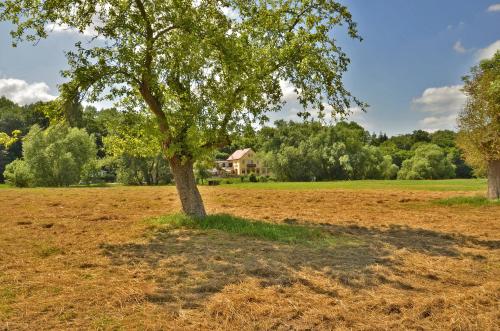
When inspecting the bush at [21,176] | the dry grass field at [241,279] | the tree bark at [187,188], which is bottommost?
the dry grass field at [241,279]

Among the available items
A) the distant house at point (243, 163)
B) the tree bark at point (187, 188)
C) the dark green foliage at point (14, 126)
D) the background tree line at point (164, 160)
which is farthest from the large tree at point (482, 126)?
the distant house at point (243, 163)

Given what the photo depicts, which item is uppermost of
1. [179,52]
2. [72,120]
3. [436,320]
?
[179,52]

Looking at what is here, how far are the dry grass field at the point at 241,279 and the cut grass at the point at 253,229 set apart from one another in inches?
16.6

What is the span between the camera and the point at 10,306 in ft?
21.6

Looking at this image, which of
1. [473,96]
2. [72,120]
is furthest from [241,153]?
[72,120]

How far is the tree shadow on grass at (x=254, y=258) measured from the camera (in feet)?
25.9

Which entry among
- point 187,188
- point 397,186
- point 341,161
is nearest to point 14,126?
point 341,161

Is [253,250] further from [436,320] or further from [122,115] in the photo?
[122,115]

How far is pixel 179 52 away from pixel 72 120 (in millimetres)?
4538

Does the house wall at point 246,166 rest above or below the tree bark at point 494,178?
above

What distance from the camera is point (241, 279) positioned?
8156 millimetres

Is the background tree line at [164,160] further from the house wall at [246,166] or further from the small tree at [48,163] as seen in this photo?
the house wall at [246,166]

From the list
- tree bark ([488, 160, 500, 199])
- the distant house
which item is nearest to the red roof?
the distant house

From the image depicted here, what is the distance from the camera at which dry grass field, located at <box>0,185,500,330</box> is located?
20.2 ft
